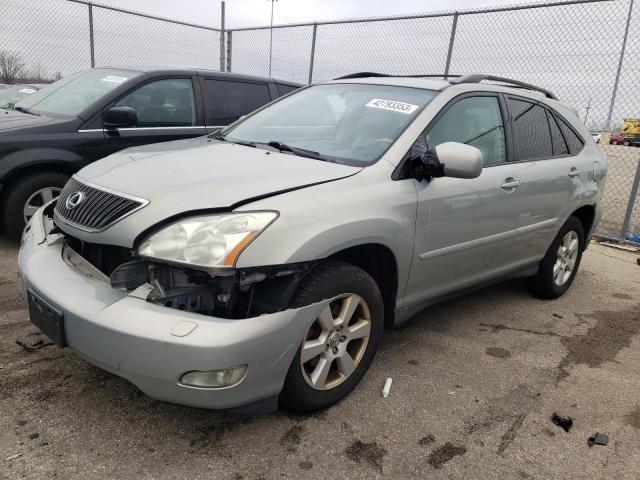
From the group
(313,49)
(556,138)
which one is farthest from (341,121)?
(313,49)

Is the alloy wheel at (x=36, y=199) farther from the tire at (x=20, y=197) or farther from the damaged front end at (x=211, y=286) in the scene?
the damaged front end at (x=211, y=286)

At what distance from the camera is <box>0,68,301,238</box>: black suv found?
14.4 ft

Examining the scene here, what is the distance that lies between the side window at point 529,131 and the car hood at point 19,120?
3807 millimetres

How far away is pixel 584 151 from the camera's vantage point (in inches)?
174

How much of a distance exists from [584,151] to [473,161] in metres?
2.25

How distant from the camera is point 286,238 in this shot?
219 centimetres

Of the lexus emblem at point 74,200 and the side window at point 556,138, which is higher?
the side window at point 556,138

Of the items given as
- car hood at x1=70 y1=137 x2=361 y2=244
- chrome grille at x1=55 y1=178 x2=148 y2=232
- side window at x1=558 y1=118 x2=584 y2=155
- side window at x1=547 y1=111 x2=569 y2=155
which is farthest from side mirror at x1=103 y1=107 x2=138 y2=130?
side window at x1=558 y1=118 x2=584 y2=155

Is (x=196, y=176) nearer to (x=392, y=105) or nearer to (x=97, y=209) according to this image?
(x=97, y=209)

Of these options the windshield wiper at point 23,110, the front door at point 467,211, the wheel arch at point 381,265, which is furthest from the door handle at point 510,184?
the windshield wiper at point 23,110

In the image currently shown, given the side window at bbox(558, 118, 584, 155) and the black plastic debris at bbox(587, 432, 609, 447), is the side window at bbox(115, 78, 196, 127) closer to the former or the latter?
the side window at bbox(558, 118, 584, 155)

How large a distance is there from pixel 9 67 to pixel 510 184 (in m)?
9.22

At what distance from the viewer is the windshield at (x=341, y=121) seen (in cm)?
295

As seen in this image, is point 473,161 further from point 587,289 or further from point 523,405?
point 587,289
